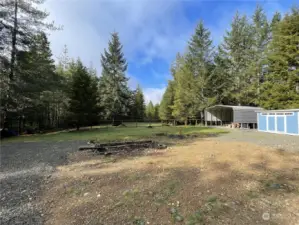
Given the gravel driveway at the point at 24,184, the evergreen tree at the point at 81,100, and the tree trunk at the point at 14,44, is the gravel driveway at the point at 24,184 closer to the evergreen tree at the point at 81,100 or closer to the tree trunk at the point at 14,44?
the tree trunk at the point at 14,44

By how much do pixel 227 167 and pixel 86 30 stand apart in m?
14.1

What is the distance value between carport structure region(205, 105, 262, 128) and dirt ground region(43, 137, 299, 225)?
528 inches

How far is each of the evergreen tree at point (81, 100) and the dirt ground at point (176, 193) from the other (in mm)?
13153

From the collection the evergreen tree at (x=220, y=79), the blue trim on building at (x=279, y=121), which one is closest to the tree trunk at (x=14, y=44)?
the blue trim on building at (x=279, y=121)

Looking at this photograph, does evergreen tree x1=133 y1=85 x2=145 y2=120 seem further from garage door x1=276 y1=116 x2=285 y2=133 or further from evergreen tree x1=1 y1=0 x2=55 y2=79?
garage door x1=276 y1=116 x2=285 y2=133

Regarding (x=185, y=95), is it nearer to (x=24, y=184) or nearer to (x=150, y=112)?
(x=150, y=112)

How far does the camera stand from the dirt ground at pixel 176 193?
246cm

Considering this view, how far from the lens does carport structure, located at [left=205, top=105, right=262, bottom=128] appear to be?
17.7 meters

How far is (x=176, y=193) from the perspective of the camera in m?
3.16

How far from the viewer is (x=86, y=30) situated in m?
13.8

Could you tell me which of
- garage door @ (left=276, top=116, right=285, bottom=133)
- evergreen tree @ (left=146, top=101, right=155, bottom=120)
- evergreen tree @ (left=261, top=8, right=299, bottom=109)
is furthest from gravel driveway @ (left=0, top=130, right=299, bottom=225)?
evergreen tree @ (left=146, top=101, right=155, bottom=120)

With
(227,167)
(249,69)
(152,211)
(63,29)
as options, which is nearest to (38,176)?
(152,211)

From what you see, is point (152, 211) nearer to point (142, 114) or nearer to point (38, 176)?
point (38, 176)

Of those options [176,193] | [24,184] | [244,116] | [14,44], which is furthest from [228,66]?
[24,184]
